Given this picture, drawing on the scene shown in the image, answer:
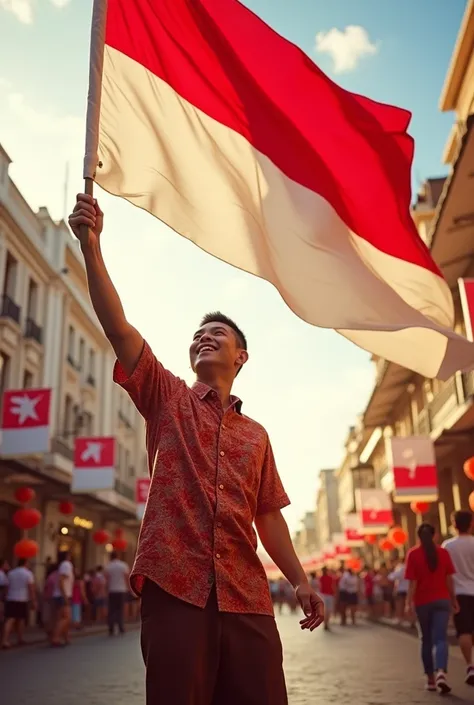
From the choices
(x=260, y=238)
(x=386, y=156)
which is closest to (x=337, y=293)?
(x=260, y=238)

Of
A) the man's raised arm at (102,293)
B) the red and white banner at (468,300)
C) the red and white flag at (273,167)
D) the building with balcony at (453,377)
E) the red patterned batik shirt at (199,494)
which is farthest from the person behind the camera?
the building with balcony at (453,377)

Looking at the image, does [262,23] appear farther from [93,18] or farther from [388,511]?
[388,511]

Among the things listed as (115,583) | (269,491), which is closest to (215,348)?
(269,491)

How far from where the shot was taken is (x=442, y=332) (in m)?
4.22

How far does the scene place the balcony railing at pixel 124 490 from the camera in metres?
36.2

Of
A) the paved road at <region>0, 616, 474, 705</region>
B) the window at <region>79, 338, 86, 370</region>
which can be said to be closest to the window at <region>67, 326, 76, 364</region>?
the window at <region>79, 338, 86, 370</region>

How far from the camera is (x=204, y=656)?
2.49 metres

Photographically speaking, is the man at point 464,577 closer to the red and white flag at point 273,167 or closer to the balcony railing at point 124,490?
the red and white flag at point 273,167

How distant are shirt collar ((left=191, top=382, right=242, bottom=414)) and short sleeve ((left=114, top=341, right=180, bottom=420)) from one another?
12cm

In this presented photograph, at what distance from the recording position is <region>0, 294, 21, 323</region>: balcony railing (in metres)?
23.5

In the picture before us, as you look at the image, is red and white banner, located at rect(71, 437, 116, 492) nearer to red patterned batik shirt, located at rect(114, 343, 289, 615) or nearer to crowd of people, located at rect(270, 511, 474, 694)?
crowd of people, located at rect(270, 511, 474, 694)

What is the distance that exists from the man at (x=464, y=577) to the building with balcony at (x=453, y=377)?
763 cm

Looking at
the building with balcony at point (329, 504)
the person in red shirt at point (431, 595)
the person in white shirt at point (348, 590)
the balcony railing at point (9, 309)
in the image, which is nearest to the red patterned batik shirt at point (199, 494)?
the person in red shirt at point (431, 595)

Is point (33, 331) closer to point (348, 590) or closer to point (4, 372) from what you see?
point (4, 372)
